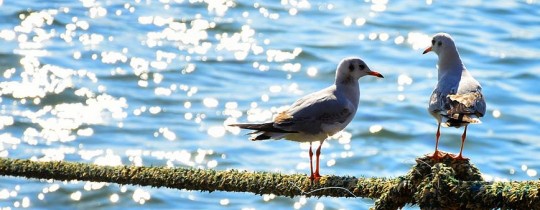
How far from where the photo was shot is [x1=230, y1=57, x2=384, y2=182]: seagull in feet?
20.1

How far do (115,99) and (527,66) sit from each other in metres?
5.19

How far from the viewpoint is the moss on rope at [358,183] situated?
13.8 feet

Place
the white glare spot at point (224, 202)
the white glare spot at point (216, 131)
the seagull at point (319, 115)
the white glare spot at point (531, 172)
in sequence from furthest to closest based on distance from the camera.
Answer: the white glare spot at point (216, 131) → the white glare spot at point (531, 172) → the white glare spot at point (224, 202) → the seagull at point (319, 115)

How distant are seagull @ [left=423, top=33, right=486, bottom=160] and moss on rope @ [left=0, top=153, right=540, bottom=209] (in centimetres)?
91

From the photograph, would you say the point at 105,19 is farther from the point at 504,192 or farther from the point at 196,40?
the point at 504,192

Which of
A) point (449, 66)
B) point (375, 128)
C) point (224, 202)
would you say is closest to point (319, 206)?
point (224, 202)

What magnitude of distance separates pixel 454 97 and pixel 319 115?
0.72 meters

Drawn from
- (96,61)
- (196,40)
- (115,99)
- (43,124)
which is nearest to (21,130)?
(43,124)

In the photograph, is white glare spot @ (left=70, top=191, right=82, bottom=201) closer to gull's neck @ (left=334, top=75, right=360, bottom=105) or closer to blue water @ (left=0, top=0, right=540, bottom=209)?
blue water @ (left=0, top=0, right=540, bottom=209)

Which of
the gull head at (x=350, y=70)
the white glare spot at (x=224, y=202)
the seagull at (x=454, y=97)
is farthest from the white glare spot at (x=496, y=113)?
the gull head at (x=350, y=70)

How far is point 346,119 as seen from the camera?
21.2 feet

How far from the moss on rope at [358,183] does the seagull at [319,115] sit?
2.29 ft

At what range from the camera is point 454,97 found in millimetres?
6199

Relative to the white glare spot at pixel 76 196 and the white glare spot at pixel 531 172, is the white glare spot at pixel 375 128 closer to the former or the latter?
the white glare spot at pixel 531 172
